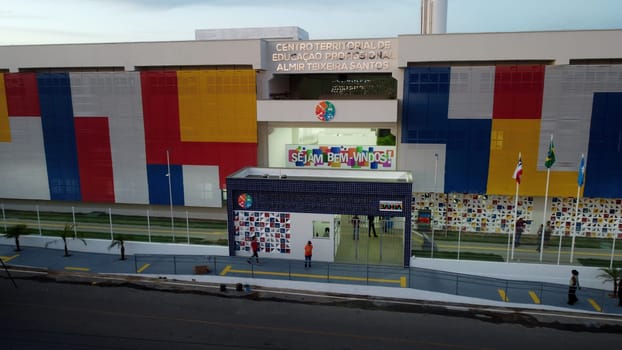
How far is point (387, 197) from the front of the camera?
2147cm

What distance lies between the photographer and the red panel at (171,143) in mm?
29438

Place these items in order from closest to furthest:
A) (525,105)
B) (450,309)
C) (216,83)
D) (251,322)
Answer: (251,322) → (450,309) → (525,105) → (216,83)

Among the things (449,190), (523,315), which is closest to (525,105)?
(449,190)

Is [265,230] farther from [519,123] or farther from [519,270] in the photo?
[519,123]

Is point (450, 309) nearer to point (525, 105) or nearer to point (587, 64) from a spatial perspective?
point (525, 105)

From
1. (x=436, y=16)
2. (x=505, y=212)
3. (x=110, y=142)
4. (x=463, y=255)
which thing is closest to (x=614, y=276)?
(x=463, y=255)

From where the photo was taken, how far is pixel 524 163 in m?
26.5

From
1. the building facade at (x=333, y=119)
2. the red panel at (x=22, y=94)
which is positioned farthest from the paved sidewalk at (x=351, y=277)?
the red panel at (x=22, y=94)

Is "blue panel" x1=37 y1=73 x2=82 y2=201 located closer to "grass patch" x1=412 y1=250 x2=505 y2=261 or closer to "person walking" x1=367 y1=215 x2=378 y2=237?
"person walking" x1=367 y1=215 x2=378 y2=237

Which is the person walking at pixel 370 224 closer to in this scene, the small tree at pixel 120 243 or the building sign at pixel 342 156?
the building sign at pixel 342 156

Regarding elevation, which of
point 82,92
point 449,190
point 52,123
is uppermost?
point 82,92

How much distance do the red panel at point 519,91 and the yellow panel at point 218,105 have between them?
48.0ft

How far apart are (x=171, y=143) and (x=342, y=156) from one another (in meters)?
11.2

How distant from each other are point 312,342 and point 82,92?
2379 cm
